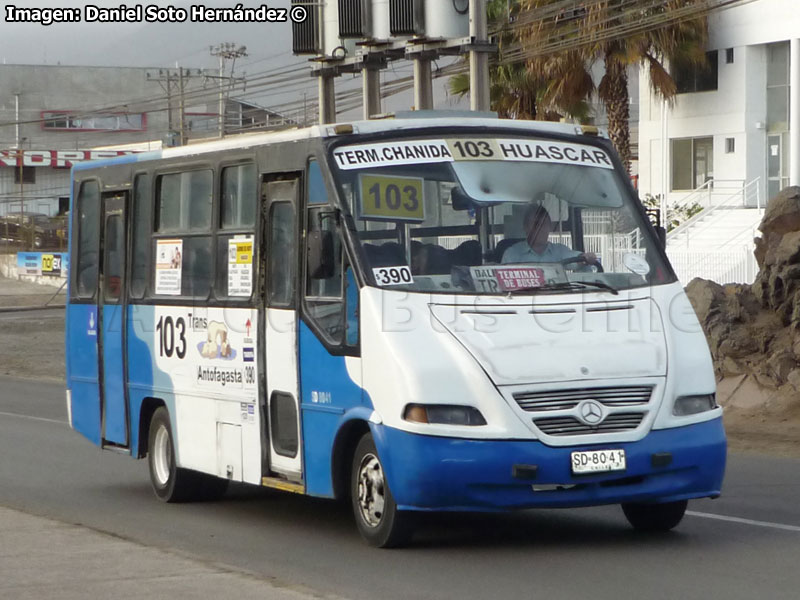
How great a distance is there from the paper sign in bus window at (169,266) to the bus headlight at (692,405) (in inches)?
166

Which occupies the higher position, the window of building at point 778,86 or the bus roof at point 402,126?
the window of building at point 778,86

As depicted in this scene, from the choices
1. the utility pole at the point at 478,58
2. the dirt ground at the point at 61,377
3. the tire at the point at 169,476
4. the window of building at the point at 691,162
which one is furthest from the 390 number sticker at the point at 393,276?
the window of building at the point at 691,162

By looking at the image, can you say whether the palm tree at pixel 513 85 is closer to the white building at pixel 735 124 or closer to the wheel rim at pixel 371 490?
the white building at pixel 735 124

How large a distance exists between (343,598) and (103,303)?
5.79 metres

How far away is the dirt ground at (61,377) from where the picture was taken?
53.8 ft

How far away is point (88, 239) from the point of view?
12977 mm

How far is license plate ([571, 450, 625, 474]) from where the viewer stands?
333 inches

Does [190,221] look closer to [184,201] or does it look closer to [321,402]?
[184,201]

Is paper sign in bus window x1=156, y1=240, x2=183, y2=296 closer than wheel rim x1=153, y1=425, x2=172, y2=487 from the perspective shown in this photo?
Yes

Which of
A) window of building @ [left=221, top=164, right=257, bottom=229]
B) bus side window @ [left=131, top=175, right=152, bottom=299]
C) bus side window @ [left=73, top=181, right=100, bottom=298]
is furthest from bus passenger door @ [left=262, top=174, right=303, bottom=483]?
bus side window @ [left=73, top=181, right=100, bottom=298]

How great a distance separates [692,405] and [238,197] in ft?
11.8

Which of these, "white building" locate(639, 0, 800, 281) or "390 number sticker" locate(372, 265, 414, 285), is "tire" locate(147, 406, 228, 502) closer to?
"390 number sticker" locate(372, 265, 414, 285)

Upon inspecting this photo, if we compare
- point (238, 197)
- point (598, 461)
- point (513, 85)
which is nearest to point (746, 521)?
point (598, 461)

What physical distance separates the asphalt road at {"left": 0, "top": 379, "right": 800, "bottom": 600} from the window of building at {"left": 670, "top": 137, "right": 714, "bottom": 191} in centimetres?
2950
